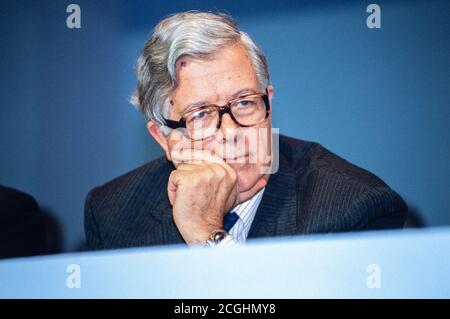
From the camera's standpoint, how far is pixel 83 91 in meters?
2.23

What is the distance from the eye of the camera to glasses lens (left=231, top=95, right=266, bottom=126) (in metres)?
2.04

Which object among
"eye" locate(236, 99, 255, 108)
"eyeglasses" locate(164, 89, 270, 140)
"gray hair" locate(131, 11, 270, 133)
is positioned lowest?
"eyeglasses" locate(164, 89, 270, 140)

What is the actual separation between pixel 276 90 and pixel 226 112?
16 cm

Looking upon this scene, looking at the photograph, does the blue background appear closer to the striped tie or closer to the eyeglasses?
the eyeglasses

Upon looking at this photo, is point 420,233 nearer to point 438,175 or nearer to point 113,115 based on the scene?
point 438,175

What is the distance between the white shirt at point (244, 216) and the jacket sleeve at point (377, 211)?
252 millimetres

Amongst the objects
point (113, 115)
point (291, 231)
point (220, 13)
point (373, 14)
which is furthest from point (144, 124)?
point (373, 14)

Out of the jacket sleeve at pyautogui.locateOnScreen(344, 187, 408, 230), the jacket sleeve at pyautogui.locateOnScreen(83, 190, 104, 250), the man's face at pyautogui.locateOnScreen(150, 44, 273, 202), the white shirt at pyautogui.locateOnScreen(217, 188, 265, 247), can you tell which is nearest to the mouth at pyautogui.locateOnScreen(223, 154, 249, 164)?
the man's face at pyautogui.locateOnScreen(150, 44, 273, 202)

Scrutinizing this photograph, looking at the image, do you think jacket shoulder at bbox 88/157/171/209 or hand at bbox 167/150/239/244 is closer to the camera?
hand at bbox 167/150/239/244

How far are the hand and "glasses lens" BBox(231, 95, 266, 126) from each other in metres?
0.12

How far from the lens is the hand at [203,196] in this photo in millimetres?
2027

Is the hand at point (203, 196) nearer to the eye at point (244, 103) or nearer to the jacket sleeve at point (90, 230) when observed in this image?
the eye at point (244, 103)

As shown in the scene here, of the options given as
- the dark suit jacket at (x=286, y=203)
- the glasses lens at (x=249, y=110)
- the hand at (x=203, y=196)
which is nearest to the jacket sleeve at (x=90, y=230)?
the dark suit jacket at (x=286, y=203)
